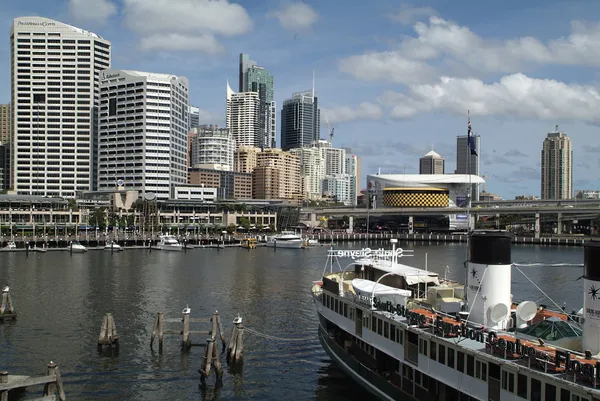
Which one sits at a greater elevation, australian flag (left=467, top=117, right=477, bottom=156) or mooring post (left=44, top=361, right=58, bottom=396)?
australian flag (left=467, top=117, right=477, bottom=156)

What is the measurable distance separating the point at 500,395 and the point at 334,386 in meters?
15.2

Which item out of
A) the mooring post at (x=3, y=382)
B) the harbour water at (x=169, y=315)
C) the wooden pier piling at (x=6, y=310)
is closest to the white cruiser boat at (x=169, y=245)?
the harbour water at (x=169, y=315)

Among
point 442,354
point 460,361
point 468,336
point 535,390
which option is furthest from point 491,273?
point 535,390

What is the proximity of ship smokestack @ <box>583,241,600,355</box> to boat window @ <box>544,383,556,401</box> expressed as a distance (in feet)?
10.4

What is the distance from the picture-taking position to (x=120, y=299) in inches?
2576

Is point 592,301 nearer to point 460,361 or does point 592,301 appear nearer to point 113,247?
point 460,361

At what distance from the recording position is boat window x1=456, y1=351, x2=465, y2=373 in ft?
82.4

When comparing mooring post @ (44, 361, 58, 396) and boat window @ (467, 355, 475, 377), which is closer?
boat window @ (467, 355, 475, 377)

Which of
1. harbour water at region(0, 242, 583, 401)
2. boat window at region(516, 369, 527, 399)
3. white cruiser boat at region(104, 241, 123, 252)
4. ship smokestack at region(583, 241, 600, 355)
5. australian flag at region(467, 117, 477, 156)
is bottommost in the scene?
harbour water at region(0, 242, 583, 401)

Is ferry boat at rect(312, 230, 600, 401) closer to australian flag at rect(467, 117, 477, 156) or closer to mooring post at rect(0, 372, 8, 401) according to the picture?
australian flag at rect(467, 117, 477, 156)

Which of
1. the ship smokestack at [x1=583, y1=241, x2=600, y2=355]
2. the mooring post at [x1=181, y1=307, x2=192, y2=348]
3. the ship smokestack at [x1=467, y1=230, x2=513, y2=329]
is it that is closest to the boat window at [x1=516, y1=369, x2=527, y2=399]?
the ship smokestack at [x1=583, y1=241, x2=600, y2=355]

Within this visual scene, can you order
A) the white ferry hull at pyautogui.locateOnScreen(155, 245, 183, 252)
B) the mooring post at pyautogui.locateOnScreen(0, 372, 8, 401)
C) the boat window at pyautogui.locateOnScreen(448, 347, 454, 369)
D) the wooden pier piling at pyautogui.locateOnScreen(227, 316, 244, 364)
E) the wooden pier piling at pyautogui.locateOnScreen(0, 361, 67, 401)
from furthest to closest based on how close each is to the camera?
the white ferry hull at pyautogui.locateOnScreen(155, 245, 183, 252)
the wooden pier piling at pyautogui.locateOnScreen(227, 316, 244, 364)
the mooring post at pyautogui.locateOnScreen(0, 372, 8, 401)
the wooden pier piling at pyautogui.locateOnScreen(0, 361, 67, 401)
the boat window at pyautogui.locateOnScreen(448, 347, 454, 369)

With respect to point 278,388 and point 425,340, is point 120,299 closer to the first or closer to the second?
point 278,388

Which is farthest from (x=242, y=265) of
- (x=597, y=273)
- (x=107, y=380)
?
(x=597, y=273)
